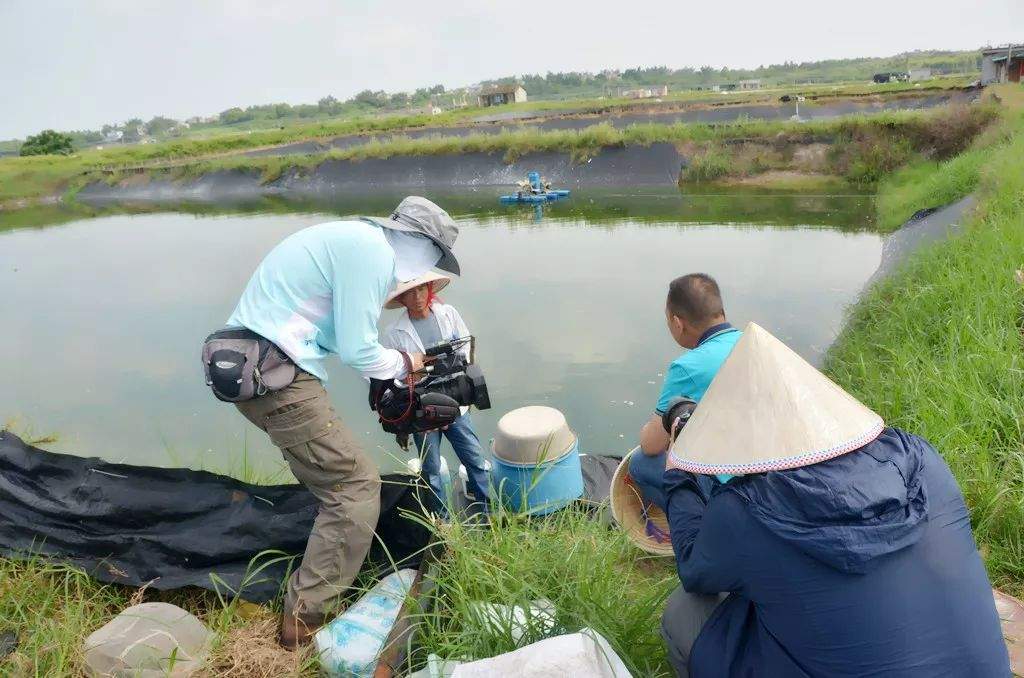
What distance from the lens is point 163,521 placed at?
7.27ft

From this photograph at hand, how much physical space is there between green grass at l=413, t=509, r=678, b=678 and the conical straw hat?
49cm

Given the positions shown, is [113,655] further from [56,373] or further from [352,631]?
[56,373]

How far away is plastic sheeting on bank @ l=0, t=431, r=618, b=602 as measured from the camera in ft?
7.01

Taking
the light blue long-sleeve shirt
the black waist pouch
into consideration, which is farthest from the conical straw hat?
the black waist pouch

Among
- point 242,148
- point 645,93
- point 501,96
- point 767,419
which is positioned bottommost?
point 767,419

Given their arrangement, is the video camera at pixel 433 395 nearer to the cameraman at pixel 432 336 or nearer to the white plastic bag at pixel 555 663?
the cameraman at pixel 432 336

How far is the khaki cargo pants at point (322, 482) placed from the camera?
196 centimetres

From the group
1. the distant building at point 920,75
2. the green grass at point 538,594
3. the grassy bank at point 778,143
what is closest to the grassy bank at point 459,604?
the green grass at point 538,594

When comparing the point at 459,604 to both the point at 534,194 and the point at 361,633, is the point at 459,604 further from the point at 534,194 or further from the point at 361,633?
the point at 534,194

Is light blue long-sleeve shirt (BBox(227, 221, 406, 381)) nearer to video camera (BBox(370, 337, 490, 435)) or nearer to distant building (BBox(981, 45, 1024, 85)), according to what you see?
video camera (BBox(370, 337, 490, 435))

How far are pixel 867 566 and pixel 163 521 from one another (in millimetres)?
2100

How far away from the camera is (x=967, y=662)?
109cm

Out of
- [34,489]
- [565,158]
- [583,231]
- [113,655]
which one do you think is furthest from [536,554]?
[565,158]

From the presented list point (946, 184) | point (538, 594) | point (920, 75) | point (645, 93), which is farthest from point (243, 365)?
point (645, 93)
